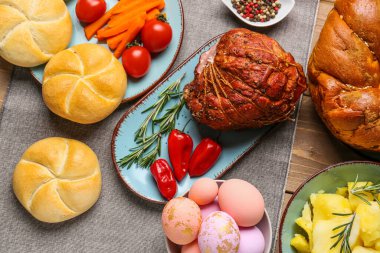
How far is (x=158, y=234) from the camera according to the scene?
1.91 metres

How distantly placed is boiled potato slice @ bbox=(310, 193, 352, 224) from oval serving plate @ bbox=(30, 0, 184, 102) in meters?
0.72

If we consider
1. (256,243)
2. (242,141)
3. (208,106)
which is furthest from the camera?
(242,141)

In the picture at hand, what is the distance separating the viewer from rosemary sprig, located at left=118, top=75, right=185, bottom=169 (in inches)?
74.9

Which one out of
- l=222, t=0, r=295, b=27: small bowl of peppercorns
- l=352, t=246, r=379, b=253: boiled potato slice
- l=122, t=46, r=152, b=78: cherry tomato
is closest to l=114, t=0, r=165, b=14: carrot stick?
l=122, t=46, r=152, b=78: cherry tomato

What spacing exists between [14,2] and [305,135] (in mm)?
1140

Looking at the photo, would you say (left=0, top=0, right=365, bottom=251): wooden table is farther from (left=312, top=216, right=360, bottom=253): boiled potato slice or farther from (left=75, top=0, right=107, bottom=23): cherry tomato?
(left=75, top=0, right=107, bottom=23): cherry tomato


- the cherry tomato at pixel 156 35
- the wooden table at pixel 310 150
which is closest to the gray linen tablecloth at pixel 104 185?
the wooden table at pixel 310 150

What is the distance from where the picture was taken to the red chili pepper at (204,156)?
1858 mm

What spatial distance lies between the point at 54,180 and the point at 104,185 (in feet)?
0.68

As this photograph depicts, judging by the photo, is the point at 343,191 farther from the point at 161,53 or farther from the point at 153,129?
the point at 161,53

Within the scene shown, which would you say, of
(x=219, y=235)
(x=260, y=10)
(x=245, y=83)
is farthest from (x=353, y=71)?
(x=219, y=235)

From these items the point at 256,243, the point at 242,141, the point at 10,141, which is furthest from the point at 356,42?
the point at 10,141

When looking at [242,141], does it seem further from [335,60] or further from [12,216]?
[12,216]

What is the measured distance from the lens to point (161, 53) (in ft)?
6.45
